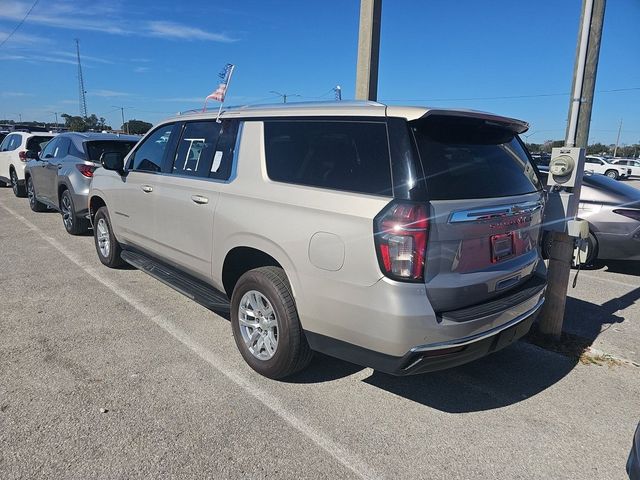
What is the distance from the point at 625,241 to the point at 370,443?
5.58m

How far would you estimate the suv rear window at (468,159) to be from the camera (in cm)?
272

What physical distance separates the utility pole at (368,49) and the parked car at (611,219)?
8.85 feet

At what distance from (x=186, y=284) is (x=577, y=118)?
12.1 ft

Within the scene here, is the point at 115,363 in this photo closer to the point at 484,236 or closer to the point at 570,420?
the point at 484,236

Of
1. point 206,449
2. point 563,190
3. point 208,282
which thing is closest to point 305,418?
point 206,449

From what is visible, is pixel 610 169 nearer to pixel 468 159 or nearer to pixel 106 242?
pixel 106 242

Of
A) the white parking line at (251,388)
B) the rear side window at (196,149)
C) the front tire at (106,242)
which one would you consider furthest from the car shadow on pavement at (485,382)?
the front tire at (106,242)

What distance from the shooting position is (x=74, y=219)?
24.8 ft

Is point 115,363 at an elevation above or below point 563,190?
below

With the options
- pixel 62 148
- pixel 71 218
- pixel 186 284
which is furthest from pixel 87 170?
pixel 186 284

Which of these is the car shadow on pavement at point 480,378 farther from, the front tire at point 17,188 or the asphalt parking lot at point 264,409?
the front tire at point 17,188

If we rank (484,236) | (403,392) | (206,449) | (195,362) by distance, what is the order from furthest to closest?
(195,362), (403,392), (484,236), (206,449)

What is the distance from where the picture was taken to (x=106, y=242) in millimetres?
6000

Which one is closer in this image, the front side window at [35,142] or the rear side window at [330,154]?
the rear side window at [330,154]
